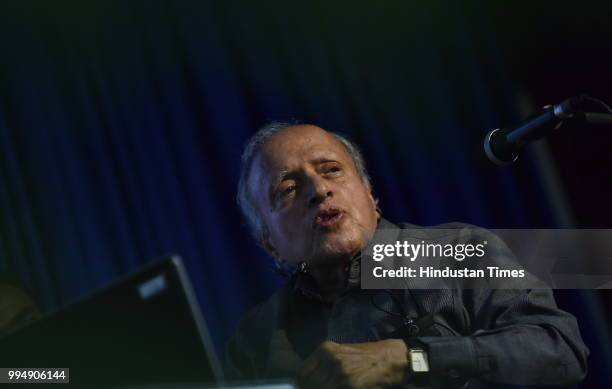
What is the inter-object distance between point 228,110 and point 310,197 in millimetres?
703

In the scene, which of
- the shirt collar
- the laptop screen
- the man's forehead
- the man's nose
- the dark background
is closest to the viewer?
the laptop screen

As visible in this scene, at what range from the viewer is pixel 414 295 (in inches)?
52.7

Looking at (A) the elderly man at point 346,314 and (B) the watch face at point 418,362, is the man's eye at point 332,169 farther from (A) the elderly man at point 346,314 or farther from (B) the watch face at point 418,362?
(B) the watch face at point 418,362

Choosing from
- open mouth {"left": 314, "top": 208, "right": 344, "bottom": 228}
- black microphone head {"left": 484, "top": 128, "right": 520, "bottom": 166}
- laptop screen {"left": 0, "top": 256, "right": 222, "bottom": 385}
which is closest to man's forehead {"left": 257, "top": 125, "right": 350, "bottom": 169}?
open mouth {"left": 314, "top": 208, "right": 344, "bottom": 228}

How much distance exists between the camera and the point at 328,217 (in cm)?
156

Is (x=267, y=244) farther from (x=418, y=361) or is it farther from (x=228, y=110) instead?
(x=418, y=361)

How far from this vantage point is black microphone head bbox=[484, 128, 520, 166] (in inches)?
43.9

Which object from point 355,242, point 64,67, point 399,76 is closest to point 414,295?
point 355,242

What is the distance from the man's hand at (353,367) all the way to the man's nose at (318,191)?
0.53m

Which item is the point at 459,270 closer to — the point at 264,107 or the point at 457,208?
the point at 457,208

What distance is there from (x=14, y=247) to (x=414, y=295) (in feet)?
4.36

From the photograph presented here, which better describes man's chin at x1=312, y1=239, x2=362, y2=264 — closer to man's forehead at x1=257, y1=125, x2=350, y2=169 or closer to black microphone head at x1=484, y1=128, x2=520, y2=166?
man's forehead at x1=257, y1=125, x2=350, y2=169

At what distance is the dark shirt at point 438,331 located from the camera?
1.15m

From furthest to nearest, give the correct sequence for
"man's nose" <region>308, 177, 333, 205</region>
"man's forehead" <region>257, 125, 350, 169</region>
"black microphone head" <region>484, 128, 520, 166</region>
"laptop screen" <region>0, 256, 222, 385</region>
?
"man's forehead" <region>257, 125, 350, 169</region>
"man's nose" <region>308, 177, 333, 205</region>
"black microphone head" <region>484, 128, 520, 166</region>
"laptop screen" <region>0, 256, 222, 385</region>
